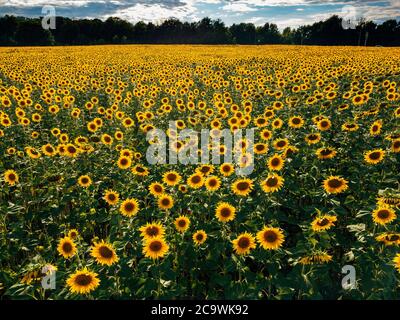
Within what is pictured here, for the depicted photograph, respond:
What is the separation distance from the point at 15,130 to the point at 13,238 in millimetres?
4933

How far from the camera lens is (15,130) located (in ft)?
26.9

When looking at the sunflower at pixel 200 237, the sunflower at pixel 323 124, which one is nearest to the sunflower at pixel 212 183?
the sunflower at pixel 200 237

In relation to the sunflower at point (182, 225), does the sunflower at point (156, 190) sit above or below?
above

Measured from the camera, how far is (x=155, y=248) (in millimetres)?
3404

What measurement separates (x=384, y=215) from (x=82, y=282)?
307 cm

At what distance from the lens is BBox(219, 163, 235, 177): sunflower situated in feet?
15.9

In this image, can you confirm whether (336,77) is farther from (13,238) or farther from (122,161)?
(13,238)

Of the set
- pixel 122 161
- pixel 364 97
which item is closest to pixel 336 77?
pixel 364 97

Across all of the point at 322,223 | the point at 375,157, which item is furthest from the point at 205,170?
the point at 375,157

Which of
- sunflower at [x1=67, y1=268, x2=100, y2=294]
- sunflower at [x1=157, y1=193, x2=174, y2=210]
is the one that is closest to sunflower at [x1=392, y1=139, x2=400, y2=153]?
sunflower at [x1=157, y1=193, x2=174, y2=210]

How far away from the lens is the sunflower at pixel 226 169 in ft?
15.9

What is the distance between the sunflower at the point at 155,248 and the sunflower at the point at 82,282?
582 mm

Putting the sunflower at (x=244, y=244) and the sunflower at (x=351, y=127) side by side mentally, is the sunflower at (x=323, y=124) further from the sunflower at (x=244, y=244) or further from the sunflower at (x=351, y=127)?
the sunflower at (x=244, y=244)

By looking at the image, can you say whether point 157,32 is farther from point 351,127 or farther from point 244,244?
point 244,244
